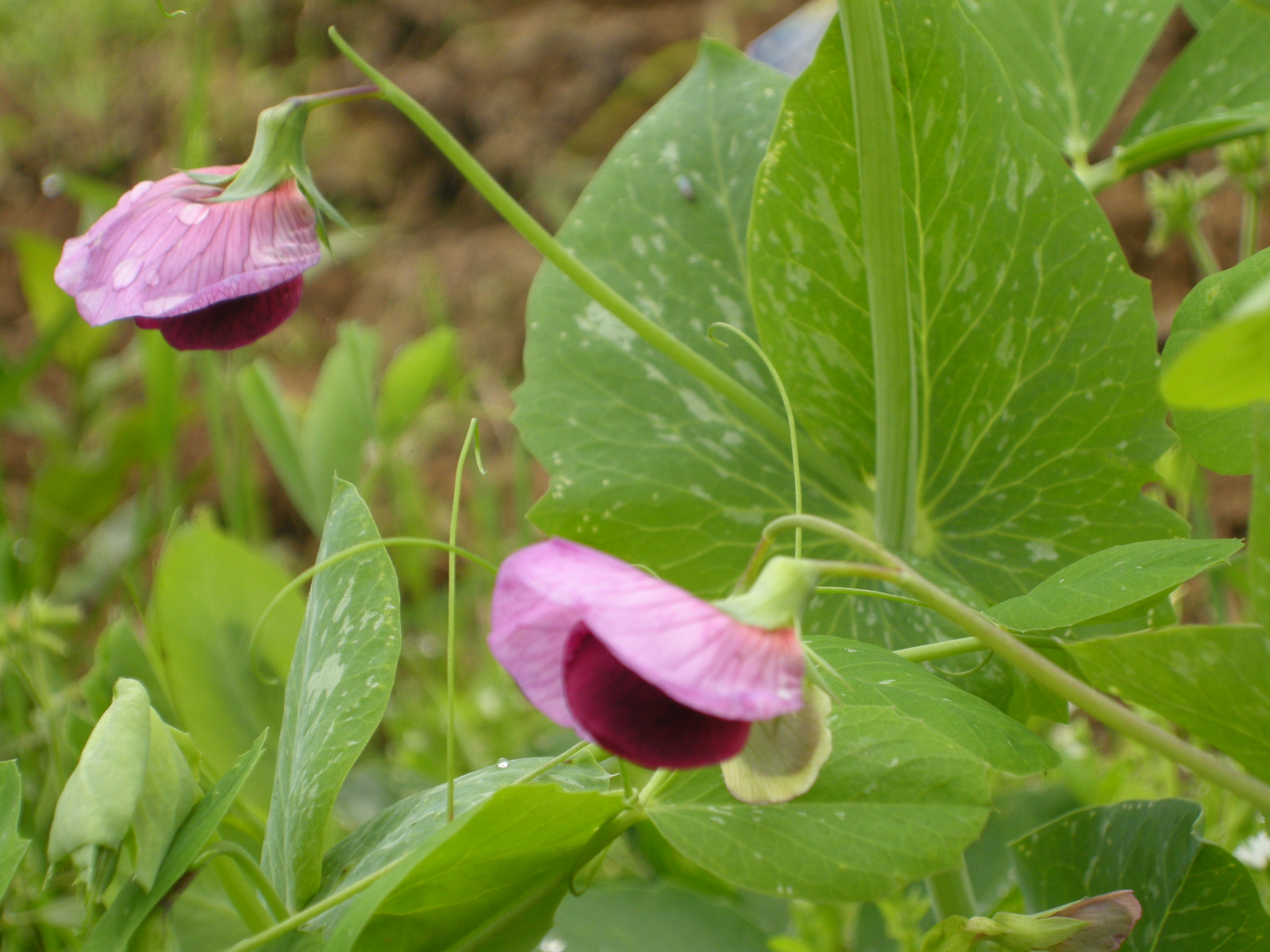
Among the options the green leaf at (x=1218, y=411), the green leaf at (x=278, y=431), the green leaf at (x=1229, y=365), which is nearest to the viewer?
the green leaf at (x=1229, y=365)

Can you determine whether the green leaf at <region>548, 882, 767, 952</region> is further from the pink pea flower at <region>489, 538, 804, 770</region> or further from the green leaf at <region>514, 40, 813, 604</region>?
the pink pea flower at <region>489, 538, 804, 770</region>

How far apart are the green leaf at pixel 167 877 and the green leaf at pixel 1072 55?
58cm

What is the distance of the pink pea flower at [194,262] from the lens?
448mm

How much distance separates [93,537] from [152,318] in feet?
4.49

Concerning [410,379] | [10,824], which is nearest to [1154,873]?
[10,824]

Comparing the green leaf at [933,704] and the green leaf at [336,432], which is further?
the green leaf at [336,432]

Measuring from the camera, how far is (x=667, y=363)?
0.64m

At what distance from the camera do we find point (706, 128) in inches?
26.1

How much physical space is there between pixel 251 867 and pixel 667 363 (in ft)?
1.18

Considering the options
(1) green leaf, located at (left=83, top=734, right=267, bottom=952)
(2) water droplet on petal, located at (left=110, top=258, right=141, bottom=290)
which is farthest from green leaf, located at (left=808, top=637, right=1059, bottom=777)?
(2) water droplet on petal, located at (left=110, top=258, right=141, bottom=290)

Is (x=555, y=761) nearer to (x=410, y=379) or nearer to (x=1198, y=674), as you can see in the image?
(x=1198, y=674)

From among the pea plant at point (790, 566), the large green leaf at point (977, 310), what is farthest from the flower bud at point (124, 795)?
the large green leaf at point (977, 310)

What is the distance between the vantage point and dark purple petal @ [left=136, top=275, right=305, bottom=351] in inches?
19.0

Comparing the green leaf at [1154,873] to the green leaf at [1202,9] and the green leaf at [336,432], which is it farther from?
the green leaf at [336,432]
